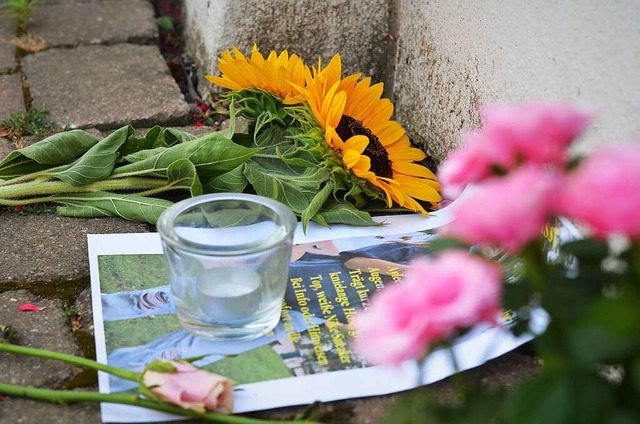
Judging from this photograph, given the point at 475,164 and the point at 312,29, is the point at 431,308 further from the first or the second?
the point at 312,29

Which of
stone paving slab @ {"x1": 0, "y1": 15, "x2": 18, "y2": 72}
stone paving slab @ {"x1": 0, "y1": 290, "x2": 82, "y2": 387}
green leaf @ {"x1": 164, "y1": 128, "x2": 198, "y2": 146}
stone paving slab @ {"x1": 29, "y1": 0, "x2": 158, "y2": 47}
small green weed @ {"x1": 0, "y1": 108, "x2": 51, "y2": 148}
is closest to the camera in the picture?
stone paving slab @ {"x1": 0, "y1": 290, "x2": 82, "y2": 387}

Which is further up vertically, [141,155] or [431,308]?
Answer: [431,308]

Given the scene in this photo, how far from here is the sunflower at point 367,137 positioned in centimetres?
115

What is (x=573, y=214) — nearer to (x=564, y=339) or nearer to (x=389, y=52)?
(x=564, y=339)

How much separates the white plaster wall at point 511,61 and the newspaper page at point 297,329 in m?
0.23

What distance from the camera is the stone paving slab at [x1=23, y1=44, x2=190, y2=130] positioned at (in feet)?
5.02

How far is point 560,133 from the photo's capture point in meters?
0.53

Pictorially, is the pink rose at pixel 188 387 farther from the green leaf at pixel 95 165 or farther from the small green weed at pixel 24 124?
the small green weed at pixel 24 124

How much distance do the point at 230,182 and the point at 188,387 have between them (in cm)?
45

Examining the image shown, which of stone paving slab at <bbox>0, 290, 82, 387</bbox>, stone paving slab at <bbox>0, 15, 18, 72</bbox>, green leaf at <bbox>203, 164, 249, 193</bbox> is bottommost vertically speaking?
stone paving slab at <bbox>0, 15, 18, 72</bbox>

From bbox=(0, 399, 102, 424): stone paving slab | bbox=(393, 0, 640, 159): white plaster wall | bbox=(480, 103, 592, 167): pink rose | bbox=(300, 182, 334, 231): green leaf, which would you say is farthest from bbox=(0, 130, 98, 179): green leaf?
bbox=(480, 103, 592, 167): pink rose

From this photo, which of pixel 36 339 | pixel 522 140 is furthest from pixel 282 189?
pixel 522 140

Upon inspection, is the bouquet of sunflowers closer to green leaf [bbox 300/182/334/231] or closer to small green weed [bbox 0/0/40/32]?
green leaf [bbox 300/182/334/231]

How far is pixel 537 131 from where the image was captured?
1.73ft
